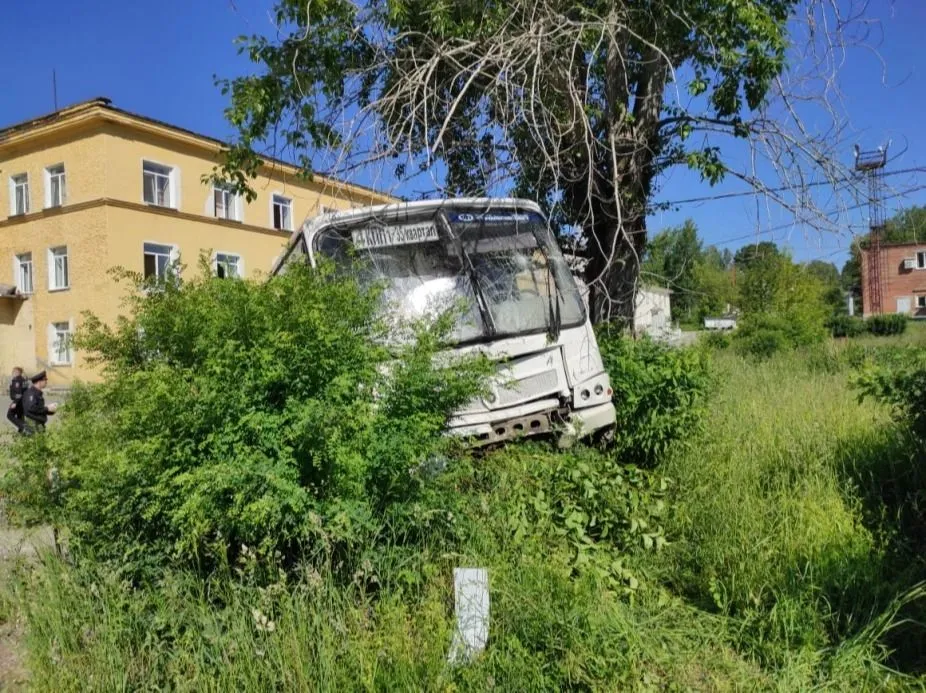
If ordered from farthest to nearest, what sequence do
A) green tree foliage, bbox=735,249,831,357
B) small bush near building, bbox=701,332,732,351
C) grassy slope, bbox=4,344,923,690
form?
small bush near building, bbox=701,332,732,351
green tree foliage, bbox=735,249,831,357
grassy slope, bbox=4,344,923,690

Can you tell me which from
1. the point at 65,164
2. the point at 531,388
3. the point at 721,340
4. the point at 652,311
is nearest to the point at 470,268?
the point at 531,388

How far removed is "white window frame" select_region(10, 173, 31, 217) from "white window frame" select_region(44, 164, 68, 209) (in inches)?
48.1

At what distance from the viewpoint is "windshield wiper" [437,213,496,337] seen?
5.43 m

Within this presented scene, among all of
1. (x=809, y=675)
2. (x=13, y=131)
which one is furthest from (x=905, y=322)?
(x=13, y=131)

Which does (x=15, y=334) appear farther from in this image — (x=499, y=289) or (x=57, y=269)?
(x=499, y=289)

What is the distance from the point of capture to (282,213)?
2944cm

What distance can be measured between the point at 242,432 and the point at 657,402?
358 cm

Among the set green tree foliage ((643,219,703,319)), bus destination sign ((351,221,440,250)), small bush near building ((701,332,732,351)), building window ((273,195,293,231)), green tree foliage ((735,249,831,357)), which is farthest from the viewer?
building window ((273,195,293,231))

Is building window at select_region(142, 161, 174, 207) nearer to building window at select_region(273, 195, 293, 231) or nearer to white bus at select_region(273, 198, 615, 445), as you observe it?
building window at select_region(273, 195, 293, 231)

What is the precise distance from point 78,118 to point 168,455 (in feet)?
77.1

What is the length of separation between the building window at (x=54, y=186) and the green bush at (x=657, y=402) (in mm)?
24452

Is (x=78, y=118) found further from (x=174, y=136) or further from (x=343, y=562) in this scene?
(x=343, y=562)

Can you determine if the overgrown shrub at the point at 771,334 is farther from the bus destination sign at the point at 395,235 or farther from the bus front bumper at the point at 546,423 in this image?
the bus destination sign at the point at 395,235

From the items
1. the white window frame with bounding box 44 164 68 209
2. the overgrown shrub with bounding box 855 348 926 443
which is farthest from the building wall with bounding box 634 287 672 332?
the white window frame with bounding box 44 164 68 209
